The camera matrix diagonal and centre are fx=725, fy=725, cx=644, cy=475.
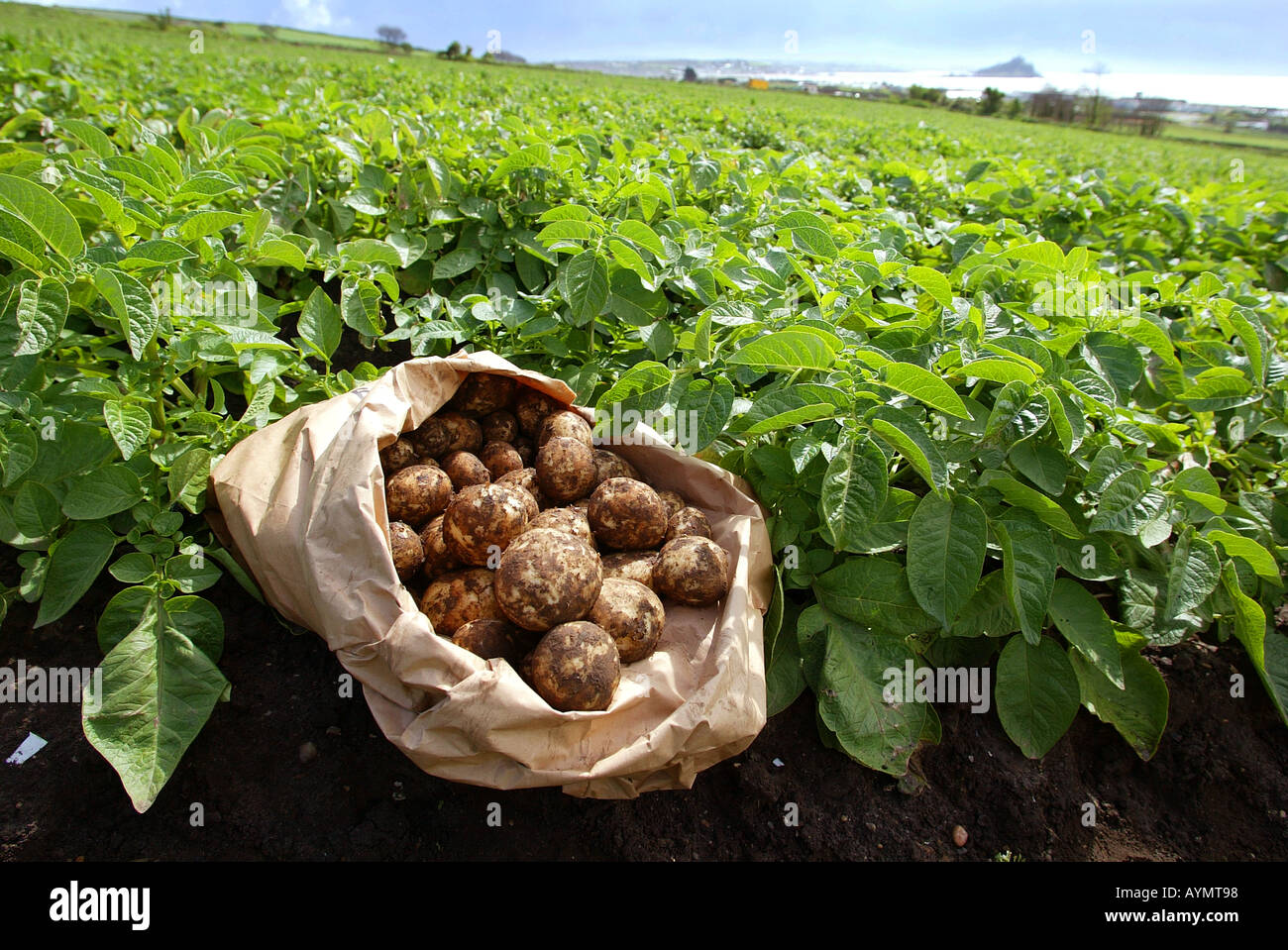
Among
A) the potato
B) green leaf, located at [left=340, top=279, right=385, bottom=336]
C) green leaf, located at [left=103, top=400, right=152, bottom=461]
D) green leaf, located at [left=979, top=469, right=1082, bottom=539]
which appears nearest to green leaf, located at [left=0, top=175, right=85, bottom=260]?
green leaf, located at [left=103, top=400, right=152, bottom=461]

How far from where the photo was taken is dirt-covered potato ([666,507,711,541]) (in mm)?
2117

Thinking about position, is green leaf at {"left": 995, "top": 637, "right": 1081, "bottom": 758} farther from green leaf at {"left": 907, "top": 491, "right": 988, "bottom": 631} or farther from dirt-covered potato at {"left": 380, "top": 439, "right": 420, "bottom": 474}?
dirt-covered potato at {"left": 380, "top": 439, "right": 420, "bottom": 474}

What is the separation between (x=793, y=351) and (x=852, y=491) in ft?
1.31

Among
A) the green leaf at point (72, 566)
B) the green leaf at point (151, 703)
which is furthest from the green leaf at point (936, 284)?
the green leaf at point (72, 566)

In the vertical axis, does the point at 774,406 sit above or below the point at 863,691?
above

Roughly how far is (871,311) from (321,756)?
84.7 inches

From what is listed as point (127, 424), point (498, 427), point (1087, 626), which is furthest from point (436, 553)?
point (1087, 626)

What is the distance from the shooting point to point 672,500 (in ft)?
7.47

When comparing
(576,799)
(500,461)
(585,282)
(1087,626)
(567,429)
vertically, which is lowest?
(576,799)

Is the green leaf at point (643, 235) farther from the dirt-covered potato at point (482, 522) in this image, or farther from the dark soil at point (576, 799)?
the dark soil at point (576, 799)

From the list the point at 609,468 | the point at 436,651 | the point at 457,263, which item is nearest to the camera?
the point at 436,651

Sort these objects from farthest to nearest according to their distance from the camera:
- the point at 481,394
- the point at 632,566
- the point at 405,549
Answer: the point at 481,394
the point at 632,566
the point at 405,549

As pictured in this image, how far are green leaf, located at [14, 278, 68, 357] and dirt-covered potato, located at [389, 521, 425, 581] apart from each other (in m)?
0.91

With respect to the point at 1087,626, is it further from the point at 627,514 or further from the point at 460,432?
the point at 460,432
